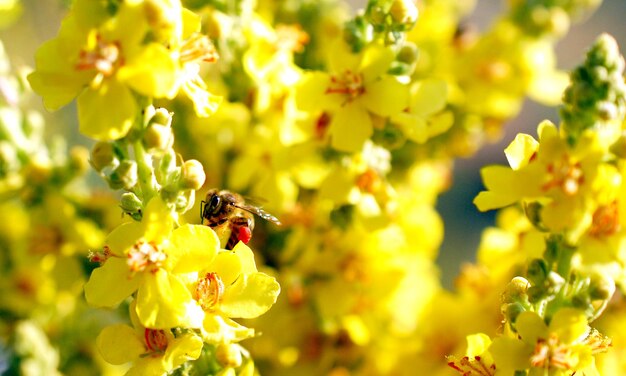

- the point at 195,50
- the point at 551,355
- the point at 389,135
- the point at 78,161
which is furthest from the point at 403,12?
the point at 78,161

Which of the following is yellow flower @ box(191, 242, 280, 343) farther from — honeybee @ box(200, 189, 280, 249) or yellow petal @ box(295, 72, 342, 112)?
yellow petal @ box(295, 72, 342, 112)

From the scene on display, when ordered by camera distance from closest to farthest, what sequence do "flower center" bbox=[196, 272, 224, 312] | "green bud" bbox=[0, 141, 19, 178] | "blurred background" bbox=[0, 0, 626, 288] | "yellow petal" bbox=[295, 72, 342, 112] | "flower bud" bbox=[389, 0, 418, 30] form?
"flower center" bbox=[196, 272, 224, 312] < "flower bud" bbox=[389, 0, 418, 30] < "yellow petal" bbox=[295, 72, 342, 112] < "green bud" bbox=[0, 141, 19, 178] < "blurred background" bbox=[0, 0, 626, 288]

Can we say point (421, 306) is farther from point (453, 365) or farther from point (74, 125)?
point (74, 125)

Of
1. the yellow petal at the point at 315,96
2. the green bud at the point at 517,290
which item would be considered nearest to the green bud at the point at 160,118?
the yellow petal at the point at 315,96

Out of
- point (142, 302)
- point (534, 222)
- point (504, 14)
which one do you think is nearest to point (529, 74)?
point (504, 14)

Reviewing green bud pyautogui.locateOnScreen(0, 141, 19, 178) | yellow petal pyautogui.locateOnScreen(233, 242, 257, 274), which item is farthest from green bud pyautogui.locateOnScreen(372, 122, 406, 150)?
green bud pyautogui.locateOnScreen(0, 141, 19, 178)

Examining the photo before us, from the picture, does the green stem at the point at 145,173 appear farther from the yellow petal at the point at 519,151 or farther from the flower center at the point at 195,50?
the yellow petal at the point at 519,151
